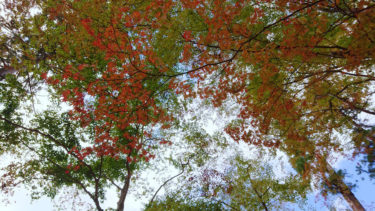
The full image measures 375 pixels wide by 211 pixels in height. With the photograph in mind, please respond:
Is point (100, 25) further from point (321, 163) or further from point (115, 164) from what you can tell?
point (321, 163)

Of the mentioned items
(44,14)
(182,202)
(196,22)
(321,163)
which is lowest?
(321,163)

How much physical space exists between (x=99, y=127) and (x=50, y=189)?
15.8ft

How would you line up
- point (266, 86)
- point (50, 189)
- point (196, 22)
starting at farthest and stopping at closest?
1. point (50, 189)
2. point (196, 22)
3. point (266, 86)

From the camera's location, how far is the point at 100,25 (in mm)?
6898

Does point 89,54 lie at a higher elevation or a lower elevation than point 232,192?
higher

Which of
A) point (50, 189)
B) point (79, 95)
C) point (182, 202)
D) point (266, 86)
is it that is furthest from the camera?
point (182, 202)

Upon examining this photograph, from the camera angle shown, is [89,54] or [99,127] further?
[99,127]

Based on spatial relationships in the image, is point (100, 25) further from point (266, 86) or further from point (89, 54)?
point (266, 86)

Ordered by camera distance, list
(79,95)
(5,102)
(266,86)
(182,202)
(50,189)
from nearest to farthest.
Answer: (266,86), (79,95), (5,102), (50,189), (182,202)

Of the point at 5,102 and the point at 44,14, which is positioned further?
the point at 5,102

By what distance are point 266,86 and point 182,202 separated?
27.7 feet

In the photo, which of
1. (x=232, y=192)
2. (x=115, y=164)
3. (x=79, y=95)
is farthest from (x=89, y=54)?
(x=232, y=192)

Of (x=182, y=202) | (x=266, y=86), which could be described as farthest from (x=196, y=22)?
(x=182, y=202)

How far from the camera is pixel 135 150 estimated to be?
10789 mm
